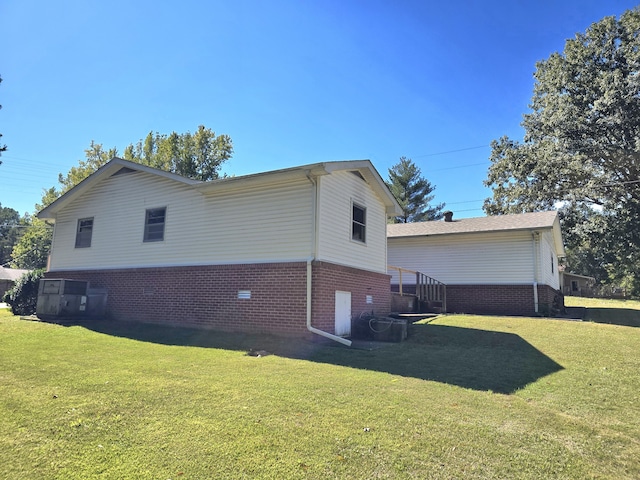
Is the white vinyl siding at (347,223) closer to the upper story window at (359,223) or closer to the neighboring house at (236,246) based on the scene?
the neighboring house at (236,246)

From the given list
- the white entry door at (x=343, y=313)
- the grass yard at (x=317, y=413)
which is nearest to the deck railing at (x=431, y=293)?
the white entry door at (x=343, y=313)

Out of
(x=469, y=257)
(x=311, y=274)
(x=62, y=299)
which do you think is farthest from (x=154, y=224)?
(x=469, y=257)

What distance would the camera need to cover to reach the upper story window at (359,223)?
12742mm

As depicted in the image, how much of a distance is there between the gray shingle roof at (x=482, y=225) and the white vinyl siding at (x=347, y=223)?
5636mm

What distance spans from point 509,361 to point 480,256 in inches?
424

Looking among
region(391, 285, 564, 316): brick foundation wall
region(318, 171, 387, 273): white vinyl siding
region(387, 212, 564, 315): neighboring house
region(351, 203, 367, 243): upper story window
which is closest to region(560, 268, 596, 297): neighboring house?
region(387, 212, 564, 315): neighboring house

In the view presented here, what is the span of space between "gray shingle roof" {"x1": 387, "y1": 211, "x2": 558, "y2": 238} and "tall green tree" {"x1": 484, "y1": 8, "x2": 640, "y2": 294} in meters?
8.43

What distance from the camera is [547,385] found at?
639cm

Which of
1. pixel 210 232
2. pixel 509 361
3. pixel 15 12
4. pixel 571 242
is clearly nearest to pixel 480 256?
pixel 509 361

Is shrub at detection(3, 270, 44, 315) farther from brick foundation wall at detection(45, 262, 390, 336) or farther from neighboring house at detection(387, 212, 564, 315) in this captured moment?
neighboring house at detection(387, 212, 564, 315)

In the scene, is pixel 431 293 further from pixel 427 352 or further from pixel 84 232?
pixel 84 232

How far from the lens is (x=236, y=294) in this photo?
37.0ft

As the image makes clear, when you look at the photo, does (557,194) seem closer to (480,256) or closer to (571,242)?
(571,242)

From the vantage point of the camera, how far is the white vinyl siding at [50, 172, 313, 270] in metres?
10.9
